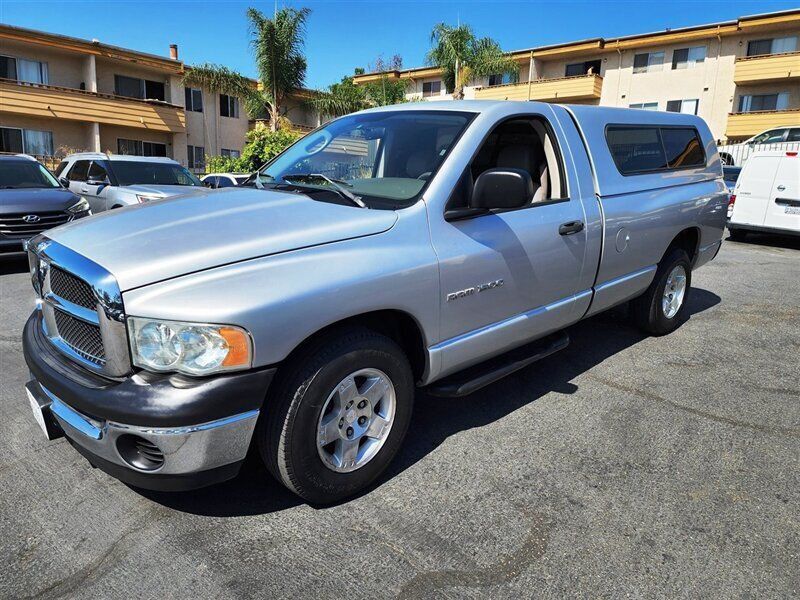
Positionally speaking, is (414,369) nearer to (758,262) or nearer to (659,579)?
(659,579)

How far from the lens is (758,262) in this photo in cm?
989

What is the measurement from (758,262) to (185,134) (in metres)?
28.9

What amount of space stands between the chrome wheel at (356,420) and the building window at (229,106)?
110ft

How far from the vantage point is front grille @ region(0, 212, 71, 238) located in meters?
7.74

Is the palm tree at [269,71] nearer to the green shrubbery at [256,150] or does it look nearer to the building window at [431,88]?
the green shrubbery at [256,150]

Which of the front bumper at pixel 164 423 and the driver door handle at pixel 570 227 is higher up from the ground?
the driver door handle at pixel 570 227

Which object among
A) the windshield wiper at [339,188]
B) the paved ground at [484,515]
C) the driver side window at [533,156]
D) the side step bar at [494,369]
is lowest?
the paved ground at [484,515]

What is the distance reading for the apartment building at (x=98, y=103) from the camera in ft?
83.7

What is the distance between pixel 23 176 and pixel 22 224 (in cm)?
161

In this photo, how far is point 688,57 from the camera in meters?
31.4

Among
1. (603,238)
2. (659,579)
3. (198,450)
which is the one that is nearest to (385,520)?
(198,450)

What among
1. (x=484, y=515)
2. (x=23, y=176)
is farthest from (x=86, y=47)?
(x=484, y=515)

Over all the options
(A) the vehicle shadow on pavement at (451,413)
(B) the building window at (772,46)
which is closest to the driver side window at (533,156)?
(A) the vehicle shadow on pavement at (451,413)

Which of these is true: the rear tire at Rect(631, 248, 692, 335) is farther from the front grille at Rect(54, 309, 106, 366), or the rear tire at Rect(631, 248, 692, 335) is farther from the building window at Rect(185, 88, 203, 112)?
the building window at Rect(185, 88, 203, 112)
